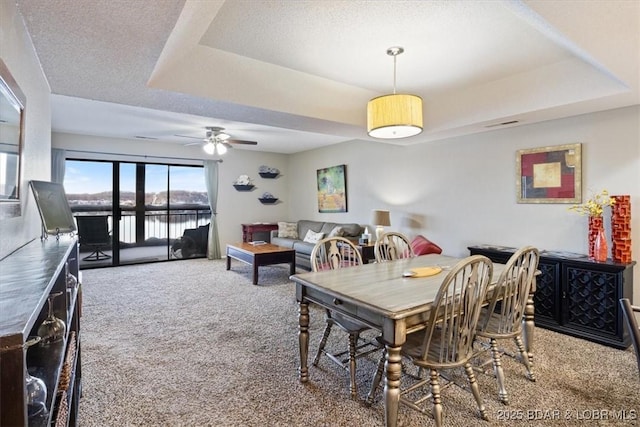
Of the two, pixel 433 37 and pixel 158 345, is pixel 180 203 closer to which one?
pixel 158 345

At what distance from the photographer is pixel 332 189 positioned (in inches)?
268

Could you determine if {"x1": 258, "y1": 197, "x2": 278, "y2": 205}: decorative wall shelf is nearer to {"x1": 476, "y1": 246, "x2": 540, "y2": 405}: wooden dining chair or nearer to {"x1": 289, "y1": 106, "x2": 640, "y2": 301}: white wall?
{"x1": 289, "y1": 106, "x2": 640, "y2": 301}: white wall

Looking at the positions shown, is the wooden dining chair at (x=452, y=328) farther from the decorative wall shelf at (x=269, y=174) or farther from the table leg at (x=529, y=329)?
the decorative wall shelf at (x=269, y=174)

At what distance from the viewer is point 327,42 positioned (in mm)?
2572

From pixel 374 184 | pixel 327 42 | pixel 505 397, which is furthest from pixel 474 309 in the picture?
pixel 374 184

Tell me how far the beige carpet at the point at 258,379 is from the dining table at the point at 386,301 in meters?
0.27

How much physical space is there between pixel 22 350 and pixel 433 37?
111 inches

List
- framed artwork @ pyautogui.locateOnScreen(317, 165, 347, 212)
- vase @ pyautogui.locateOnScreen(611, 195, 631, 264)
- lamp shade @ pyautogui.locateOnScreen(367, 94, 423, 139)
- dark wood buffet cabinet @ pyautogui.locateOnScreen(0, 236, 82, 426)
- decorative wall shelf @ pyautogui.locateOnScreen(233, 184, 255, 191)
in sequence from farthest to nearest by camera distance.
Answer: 1. decorative wall shelf @ pyautogui.locateOnScreen(233, 184, 255, 191)
2. framed artwork @ pyautogui.locateOnScreen(317, 165, 347, 212)
3. vase @ pyautogui.locateOnScreen(611, 195, 631, 264)
4. lamp shade @ pyautogui.locateOnScreen(367, 94, 423, 139)
5. dark wood buffet cabinet @ pyautogui.locateOnScreen(0, 236, 82, 426)

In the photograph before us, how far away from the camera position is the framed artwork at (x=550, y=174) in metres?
3.45

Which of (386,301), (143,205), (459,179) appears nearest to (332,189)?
(459,179)

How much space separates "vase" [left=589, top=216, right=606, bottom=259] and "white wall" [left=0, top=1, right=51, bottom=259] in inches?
169

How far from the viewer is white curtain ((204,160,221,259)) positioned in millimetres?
7113

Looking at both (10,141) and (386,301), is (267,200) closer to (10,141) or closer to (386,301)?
(386,301)

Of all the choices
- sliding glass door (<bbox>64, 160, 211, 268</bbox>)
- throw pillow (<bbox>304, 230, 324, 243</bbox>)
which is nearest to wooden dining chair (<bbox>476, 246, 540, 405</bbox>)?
throw pillow (<bbox>304, 230, 324, 243</bbox>)
